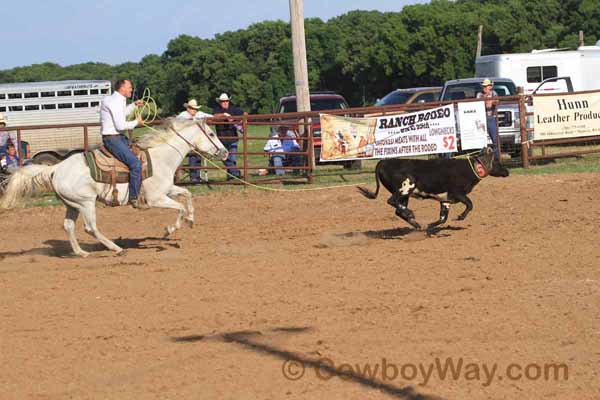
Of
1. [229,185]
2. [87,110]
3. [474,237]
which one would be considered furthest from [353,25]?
[474,237]

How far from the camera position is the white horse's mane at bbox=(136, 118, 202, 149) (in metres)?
11.9

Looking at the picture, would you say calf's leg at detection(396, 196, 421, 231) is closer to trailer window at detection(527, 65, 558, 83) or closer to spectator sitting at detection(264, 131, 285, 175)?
spectator sitting at detection(264, 131, 285, 175)

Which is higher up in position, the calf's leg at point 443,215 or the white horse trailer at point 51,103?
the white horse trailer at point 51,103

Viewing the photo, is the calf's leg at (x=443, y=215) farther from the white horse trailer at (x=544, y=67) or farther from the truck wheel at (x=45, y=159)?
the white horse trailer at (x=544, y=67)

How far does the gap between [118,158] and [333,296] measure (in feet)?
13.3

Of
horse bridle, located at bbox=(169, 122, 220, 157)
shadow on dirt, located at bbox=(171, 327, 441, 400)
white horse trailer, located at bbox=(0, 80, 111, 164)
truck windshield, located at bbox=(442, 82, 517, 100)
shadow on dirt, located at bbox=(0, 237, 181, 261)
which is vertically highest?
white horse trailer, located at bbox=(0, 80, 111, 164)

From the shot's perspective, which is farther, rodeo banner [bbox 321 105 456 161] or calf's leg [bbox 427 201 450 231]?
rodeo banner [bbox 321 105 456 161]

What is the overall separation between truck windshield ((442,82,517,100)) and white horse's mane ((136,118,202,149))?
10.3 m

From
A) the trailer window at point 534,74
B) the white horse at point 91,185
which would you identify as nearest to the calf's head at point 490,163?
the white horse at point 91,185

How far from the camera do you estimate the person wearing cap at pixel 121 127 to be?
1120cm

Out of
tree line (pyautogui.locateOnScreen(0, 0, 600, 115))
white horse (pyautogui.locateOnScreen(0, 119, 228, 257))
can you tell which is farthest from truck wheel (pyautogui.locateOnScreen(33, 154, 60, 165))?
tree line (pyautogui.locateOnScreen(0, 0, 600, 115))

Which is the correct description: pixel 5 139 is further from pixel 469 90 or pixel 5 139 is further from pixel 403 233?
pixel 469 90

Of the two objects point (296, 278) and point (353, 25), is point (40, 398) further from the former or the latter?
point (353, 25)

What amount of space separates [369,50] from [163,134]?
49060mm
